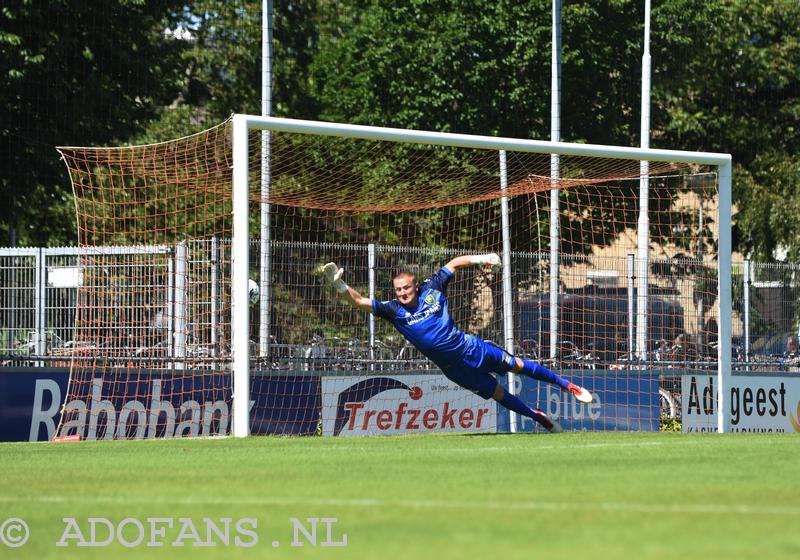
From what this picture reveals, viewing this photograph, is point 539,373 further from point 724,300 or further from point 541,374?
point 724,300

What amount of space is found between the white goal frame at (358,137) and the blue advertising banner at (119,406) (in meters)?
1.56

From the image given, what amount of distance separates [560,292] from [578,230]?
103 inches

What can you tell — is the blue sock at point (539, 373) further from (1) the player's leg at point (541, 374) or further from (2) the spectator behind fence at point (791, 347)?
(2) the spectator behind fence at point (791, 347)

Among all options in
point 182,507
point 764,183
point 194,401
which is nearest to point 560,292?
point 194,401

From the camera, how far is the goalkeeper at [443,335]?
1260 cm

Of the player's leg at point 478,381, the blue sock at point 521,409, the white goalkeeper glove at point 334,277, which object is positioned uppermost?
the white goalkeeper glove at point 334,277

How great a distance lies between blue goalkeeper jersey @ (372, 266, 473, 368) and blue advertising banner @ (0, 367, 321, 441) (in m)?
3.35

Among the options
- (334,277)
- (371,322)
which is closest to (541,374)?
(334,277)

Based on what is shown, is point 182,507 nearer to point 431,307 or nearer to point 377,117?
point 431,307

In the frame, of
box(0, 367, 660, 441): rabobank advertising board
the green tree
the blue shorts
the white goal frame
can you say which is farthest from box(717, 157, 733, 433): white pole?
the green tree

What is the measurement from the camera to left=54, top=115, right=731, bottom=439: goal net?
15.0 meters

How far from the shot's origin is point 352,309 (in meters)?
17.7

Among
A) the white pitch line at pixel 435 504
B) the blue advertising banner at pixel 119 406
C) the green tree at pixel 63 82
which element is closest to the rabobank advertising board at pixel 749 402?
the blue advertising banner at pixel 119 406

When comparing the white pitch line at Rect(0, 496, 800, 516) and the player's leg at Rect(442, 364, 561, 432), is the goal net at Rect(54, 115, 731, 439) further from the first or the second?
the white pitch line at Rect(0, 496, 800, 516)
